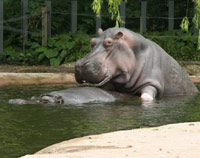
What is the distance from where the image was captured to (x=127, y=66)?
990 centimetres

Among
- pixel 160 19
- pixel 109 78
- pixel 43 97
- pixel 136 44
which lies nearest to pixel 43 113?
pixel 43 97

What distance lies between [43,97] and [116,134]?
3.40 m

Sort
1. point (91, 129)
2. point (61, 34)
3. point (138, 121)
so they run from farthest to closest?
point (61, 34)
point (138, 121)
point (91, 129)

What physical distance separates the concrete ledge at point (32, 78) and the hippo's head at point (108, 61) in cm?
242

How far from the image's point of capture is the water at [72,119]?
19.6 ft

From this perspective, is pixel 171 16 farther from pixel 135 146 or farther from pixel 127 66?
pixel 135 146

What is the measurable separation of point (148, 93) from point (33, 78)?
312cm

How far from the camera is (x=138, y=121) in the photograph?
7320mm

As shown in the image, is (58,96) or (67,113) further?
(58,96)

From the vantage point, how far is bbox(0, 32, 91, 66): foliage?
664 inches

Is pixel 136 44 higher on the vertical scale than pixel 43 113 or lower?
higher

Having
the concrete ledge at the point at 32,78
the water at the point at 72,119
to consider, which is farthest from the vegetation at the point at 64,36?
the water at the point at 72,119

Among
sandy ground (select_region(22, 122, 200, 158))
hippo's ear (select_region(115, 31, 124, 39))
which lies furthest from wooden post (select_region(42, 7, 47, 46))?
sandy ground (select_region(22, 122, 200, 158))

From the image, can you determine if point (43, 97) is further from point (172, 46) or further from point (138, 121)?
point (172, 46)
